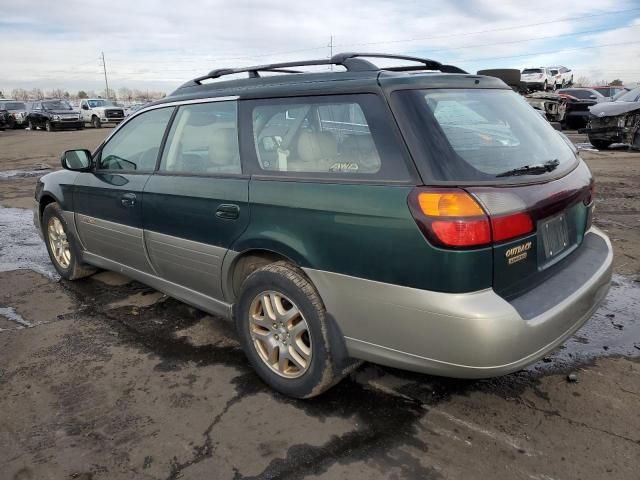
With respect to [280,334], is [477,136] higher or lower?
higher

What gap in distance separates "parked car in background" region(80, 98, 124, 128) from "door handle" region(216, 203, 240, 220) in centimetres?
3224

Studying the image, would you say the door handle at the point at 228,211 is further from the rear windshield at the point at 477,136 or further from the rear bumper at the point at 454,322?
the rear windshield at the point at 477,136

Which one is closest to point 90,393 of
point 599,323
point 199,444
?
point 199,444

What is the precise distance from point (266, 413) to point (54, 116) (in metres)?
31.5

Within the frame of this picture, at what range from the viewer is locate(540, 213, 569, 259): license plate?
2.47m

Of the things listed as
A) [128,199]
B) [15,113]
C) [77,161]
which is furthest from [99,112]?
[128,199]

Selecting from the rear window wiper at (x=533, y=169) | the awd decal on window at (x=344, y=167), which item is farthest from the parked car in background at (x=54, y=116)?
the rear window wiper at (x=533, y=169)

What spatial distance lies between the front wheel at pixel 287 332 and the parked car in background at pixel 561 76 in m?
38.4

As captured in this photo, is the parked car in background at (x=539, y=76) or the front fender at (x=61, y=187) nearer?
the front fender at (x=61, y=187)

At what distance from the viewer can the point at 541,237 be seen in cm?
243

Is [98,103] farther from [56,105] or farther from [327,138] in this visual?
[327,138]

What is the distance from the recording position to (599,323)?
3.76 meters

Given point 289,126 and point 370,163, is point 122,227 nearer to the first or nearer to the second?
point 289,126

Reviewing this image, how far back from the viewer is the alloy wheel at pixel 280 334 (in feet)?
9.14
